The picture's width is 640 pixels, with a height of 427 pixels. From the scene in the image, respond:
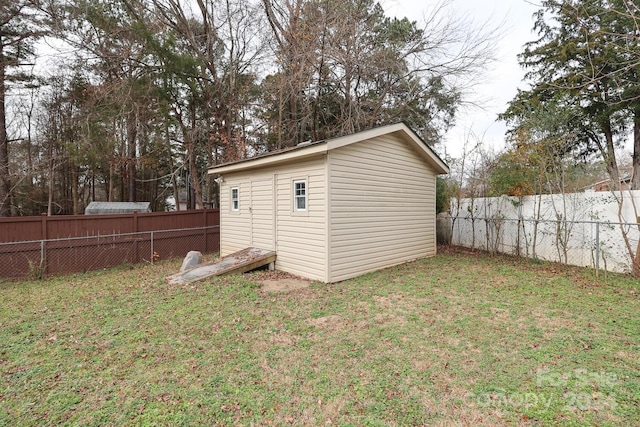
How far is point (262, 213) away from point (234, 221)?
1614mm

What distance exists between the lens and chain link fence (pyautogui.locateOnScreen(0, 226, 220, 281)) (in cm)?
659

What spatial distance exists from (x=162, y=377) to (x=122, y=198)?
17548 millimetres

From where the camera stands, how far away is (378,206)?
6844mm

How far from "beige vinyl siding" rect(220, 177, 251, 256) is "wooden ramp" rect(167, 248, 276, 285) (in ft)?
2.99

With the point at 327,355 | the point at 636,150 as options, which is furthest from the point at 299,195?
the point at 636,150

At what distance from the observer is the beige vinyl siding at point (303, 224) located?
5.89 m

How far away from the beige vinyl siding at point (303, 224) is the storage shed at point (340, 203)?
21 mm

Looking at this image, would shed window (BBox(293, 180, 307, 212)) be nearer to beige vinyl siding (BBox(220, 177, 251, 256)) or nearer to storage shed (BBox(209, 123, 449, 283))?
storage shed (BBox(209, 123, 449, 283))

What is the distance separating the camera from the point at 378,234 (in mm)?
6852

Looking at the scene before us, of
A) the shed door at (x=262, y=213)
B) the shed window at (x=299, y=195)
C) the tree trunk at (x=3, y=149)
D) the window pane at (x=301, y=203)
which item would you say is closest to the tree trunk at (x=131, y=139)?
the tree trunk at (x=3, y=149)

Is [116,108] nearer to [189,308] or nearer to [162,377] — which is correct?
[189,308]

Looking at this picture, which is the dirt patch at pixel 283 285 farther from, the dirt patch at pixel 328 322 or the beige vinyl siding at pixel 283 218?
the dirt patch at pixel 328 322

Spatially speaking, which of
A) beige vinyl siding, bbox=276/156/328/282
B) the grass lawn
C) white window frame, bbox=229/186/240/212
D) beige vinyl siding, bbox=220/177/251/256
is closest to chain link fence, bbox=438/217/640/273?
the grass lawn

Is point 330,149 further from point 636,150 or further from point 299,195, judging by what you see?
point 636,150
